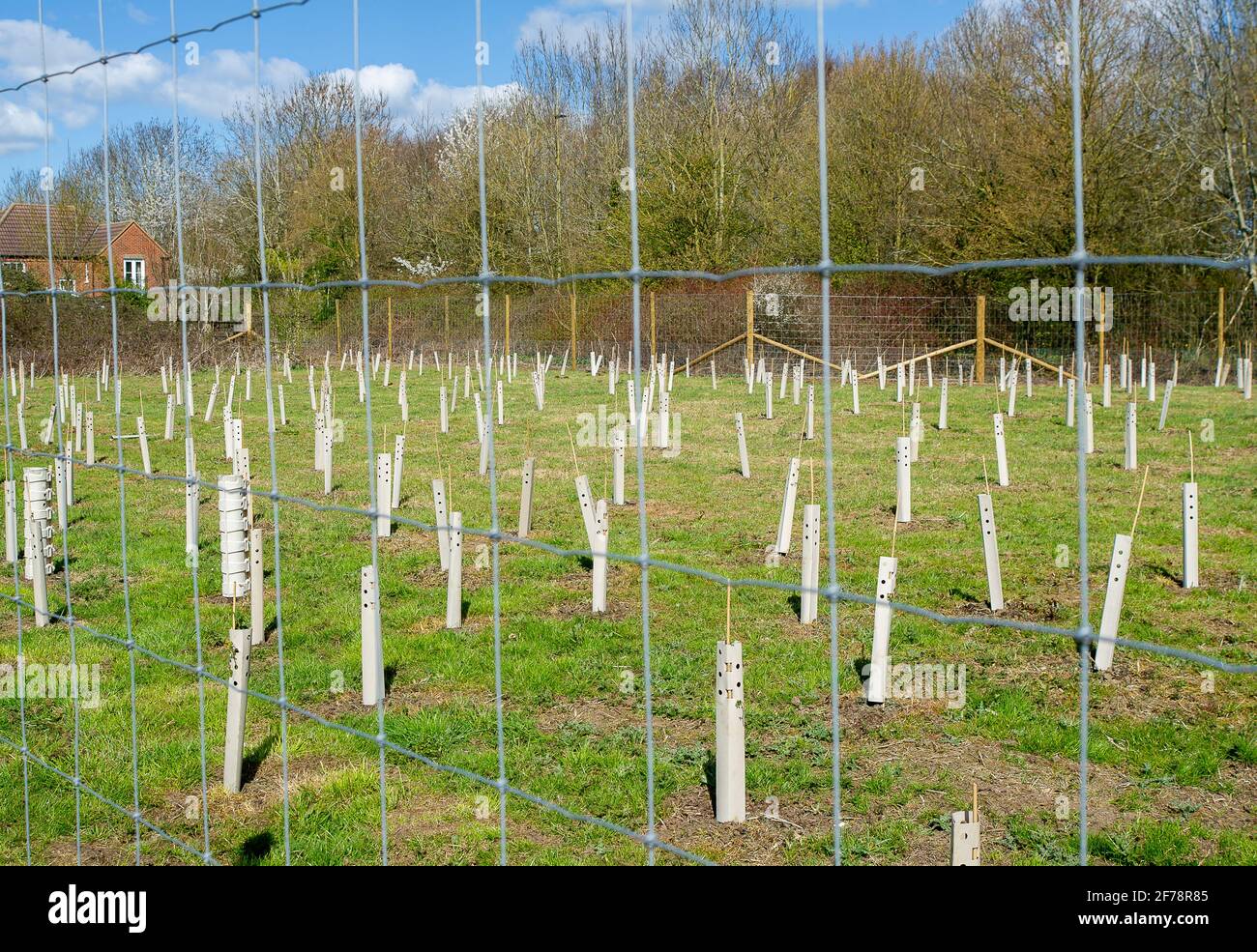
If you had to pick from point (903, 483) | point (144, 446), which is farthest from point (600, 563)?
point (144, 446)

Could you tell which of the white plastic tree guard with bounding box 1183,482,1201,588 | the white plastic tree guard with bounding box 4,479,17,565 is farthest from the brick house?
the white plastic tree guard with bounding box 1183,482,1201,588

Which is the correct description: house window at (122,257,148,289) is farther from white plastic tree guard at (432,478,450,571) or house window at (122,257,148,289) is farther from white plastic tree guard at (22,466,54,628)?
white plastic tree guard at (22,466,54,628)

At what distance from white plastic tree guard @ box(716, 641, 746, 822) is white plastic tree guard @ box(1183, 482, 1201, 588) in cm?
371

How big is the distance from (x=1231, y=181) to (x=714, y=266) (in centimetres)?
962

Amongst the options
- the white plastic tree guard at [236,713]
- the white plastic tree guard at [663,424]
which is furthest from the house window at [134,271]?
the white plastic tree guard at [236,713]

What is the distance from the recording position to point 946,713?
→ 16.0ft

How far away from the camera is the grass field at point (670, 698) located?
3.86 m

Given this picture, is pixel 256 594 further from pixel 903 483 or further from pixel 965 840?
pixel 903 483

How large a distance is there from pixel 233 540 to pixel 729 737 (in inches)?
131

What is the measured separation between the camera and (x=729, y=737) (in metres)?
3.69

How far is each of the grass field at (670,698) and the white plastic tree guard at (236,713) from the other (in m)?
0.12

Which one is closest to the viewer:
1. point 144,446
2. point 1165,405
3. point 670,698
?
point 670,698

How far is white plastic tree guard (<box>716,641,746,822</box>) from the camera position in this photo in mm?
3422
